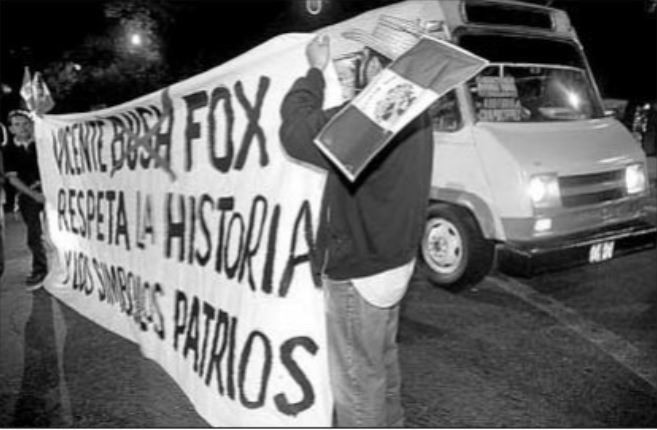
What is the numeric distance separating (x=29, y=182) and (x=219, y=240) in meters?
3.64

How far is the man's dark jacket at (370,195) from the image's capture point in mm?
2367

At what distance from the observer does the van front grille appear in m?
5.23

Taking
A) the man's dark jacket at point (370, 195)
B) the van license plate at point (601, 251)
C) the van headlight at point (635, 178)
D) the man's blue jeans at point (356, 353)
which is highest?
the man's dark jacket at point (370, 195)

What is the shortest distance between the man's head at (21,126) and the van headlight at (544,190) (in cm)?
474

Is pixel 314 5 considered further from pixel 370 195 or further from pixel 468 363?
pixel 370 195

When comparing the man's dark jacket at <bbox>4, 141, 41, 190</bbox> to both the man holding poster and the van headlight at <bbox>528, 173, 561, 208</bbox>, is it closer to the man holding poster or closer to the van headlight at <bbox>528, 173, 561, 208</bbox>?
the man holding poster

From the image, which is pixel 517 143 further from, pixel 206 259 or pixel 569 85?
pixel 206 259

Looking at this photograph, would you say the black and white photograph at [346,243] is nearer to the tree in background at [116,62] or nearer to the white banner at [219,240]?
the white banner at [219,240]

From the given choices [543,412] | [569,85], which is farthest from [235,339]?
[569,85]

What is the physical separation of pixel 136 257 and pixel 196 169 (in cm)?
102

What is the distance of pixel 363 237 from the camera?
2.44 meters

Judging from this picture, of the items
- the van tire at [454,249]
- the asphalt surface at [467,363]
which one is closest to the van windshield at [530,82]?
the van tire at [454,249]

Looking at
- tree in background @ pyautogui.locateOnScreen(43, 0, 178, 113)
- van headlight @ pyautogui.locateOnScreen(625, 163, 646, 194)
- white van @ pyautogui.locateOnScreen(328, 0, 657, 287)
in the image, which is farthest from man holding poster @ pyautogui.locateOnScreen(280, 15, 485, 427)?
tree in background @ pyautogui.locateOnScreen(43, 0, 178, 113)

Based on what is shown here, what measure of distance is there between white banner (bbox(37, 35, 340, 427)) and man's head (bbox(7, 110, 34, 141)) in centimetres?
162
